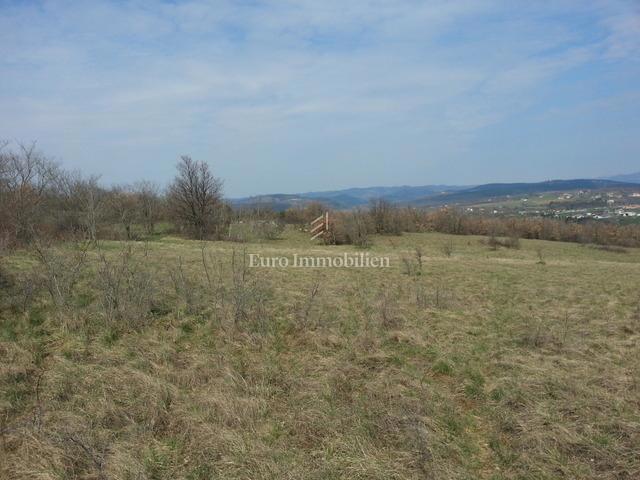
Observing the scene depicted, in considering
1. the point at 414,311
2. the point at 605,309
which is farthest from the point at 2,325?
the point at 605,309

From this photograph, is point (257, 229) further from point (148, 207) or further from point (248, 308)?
point (248, 308)

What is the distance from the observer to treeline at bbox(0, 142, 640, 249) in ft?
81.0

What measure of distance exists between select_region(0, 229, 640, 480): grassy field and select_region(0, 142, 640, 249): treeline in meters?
15.7

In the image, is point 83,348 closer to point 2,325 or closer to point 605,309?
point 2,325

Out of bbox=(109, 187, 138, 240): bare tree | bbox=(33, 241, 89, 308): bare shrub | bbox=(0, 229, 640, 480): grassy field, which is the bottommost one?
bbox=(0, 229, 640, 480): grassy field

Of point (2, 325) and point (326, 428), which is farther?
point (2, 325)

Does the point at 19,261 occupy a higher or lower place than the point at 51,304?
higher

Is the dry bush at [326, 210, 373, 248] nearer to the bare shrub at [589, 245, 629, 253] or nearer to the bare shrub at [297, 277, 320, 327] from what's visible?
the bare shrub at [589, 245, 629, 253]

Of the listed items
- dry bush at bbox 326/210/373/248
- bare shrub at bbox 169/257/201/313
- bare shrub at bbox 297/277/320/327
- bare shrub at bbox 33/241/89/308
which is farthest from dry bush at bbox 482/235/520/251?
bare shrub at bbox 33/241/89/308

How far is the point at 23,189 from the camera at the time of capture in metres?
20.1

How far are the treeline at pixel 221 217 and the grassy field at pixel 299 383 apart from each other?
15.7 m

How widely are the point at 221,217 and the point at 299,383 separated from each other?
3519 cm

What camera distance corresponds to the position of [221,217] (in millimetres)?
38531

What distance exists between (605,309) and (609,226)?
44485 mm
